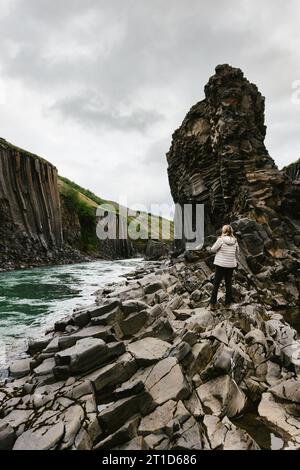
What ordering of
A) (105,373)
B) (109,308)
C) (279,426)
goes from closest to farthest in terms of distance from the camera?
(279,426) < (105,373) < (109,308)

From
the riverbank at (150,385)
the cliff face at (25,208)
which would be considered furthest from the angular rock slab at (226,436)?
the cliff face at (25,208)

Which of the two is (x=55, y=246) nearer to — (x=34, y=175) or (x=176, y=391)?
(x=34, y=175)

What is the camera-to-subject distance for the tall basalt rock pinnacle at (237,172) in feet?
75.2

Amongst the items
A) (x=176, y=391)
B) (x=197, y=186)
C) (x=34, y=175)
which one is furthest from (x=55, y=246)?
(x=176, y=391)

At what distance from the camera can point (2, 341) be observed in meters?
10.1

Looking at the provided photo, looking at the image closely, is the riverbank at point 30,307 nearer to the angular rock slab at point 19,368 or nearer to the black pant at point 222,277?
the angular rock slab at point 19,368

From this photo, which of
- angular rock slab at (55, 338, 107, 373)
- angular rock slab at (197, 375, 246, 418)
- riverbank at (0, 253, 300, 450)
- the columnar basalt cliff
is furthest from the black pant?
angular rock slab at (55, 338, 107, 373)

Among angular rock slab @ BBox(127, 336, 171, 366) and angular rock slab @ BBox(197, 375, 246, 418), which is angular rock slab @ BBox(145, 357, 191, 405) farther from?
angular rock slab @ BBox(197, 375, 246, 418)

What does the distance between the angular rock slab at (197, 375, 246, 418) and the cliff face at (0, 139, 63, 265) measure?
36455 millimetres

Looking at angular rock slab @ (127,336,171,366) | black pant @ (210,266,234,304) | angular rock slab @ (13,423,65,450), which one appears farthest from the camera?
black pant @ (210,266,234,304)

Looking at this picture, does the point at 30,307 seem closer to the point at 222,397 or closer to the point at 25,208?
the point at 222,397

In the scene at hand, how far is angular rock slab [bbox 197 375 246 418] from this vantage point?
5789 mm

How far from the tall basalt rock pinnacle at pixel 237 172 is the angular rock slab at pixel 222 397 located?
46.3 feet

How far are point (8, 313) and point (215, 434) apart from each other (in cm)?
1199
